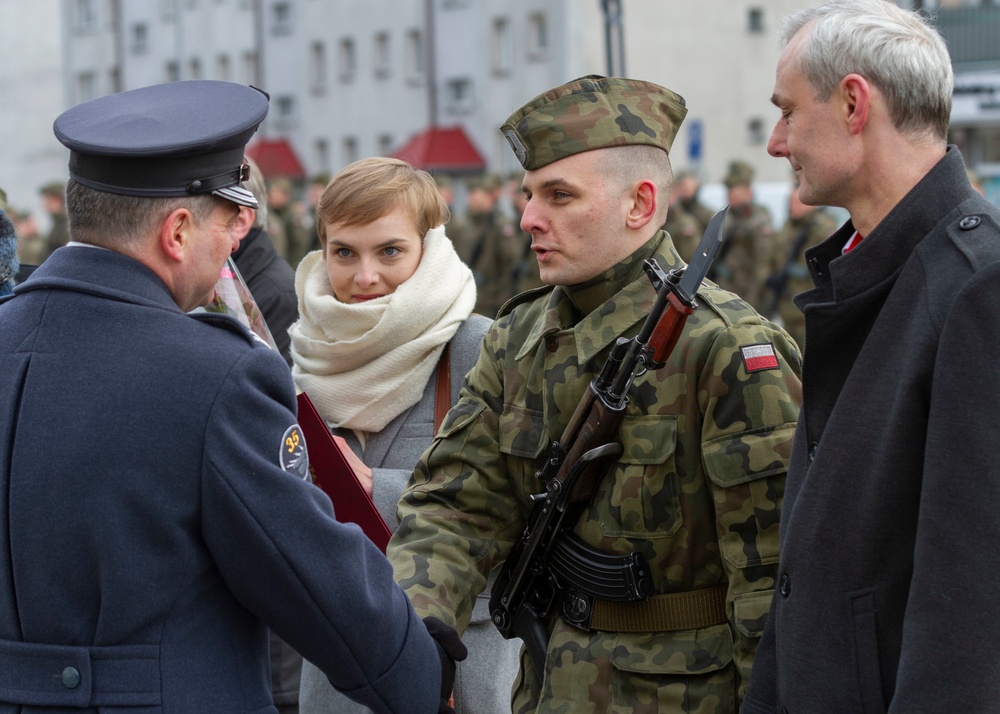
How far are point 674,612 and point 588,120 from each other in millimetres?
1081

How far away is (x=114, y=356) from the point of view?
237 cm

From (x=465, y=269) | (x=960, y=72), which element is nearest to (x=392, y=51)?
(x=960, y=72)

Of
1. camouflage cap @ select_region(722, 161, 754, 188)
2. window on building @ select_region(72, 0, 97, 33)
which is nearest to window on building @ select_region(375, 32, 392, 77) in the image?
window on building @ select_region(72, 0, 97, 33)

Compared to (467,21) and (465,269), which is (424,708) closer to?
(465,269)

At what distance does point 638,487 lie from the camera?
9.71ft

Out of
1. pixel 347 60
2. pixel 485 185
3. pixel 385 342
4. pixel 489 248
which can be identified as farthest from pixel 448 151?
pixel 385 342

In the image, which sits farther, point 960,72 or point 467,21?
point 467,21

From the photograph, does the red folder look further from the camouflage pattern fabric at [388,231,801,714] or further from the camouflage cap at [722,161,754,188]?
the camouflage cap at [722,161,754,188]

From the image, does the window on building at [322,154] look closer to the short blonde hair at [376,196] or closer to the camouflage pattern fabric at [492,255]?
the camouflage pattern fabric at [492,255]

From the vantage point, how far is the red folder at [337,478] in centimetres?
350

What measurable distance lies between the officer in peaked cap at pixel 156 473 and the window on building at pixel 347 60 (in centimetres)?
4422

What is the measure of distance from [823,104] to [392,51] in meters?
42.9

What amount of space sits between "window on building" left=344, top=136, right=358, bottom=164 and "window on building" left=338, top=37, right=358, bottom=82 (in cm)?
199

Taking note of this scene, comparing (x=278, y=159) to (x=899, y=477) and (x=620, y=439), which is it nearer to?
(x=620, y=439)
